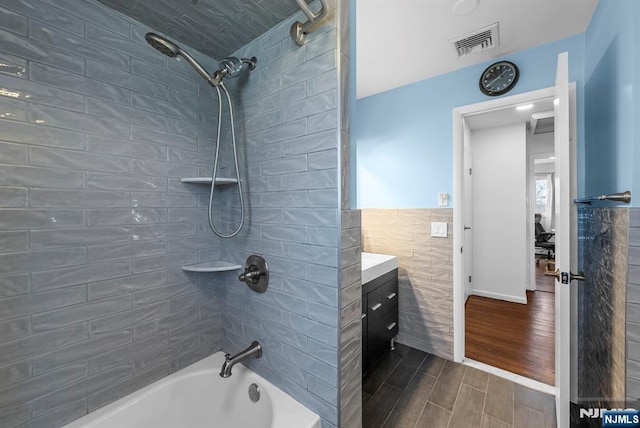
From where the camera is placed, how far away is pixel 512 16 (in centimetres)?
150

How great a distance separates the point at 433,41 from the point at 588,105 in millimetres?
1052

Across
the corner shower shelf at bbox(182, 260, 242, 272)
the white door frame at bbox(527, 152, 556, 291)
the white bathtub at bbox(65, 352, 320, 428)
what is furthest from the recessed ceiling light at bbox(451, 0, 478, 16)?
the white door frame at bbox(527, 152, 556, 291)

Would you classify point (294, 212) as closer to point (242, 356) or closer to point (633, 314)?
point (242, 356)

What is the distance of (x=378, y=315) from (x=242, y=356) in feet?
3.71

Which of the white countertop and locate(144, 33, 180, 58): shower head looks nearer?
locate(144, 33, 180, 58): shower head

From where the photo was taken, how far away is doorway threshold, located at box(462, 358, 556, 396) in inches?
68.4

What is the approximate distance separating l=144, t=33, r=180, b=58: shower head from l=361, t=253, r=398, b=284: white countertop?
1601 mm

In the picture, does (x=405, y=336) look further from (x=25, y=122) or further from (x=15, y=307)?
(x=25, y=122)

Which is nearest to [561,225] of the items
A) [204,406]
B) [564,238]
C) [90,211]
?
[564,238]

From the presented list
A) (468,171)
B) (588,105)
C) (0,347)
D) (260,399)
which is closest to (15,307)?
(0,347)

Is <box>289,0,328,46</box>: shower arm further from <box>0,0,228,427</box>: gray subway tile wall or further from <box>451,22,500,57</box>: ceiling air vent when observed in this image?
<box>451,22,500,57</box>: ceiling air vent

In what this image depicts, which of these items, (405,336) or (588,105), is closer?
(588,105)

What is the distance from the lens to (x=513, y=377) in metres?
1.86

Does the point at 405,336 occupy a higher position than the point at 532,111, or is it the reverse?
the point at 532,111
